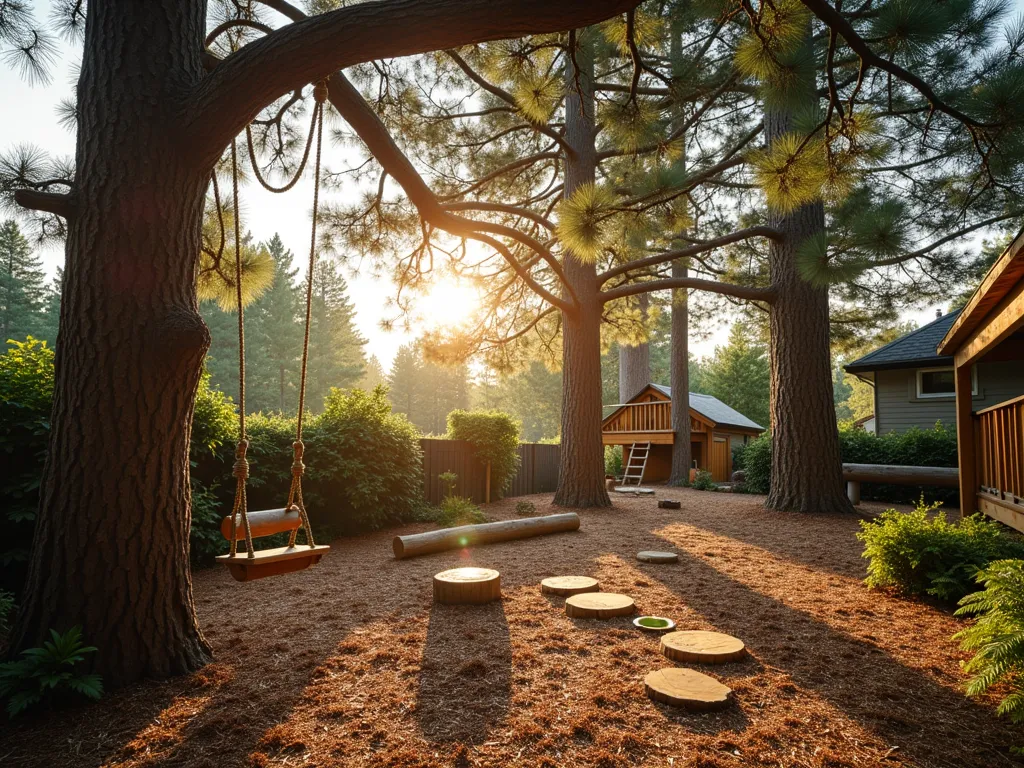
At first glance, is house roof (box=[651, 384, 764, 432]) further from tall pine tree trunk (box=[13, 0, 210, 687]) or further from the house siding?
tall pine tree trunk (box=[13, 0, 210, 687])

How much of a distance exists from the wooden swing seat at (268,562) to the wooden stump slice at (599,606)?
6.28 ft

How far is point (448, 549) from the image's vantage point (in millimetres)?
6422

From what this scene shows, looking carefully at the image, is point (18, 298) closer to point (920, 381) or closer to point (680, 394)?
point (680, 394)

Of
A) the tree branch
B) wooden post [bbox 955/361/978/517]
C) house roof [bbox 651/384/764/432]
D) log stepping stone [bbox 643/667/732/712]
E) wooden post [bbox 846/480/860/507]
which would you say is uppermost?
the tree branch

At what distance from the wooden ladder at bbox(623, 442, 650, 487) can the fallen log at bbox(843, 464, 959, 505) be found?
23.3 ft

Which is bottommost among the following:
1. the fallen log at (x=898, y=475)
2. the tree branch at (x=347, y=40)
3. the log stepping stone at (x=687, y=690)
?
the log stepping stone at (x=687, y=690)

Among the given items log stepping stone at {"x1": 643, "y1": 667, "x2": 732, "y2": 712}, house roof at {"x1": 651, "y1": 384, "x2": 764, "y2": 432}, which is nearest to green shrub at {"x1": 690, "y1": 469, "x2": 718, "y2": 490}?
house roof at {"x1": 651, "y1": 384, "x2": 764, "y2": 432}

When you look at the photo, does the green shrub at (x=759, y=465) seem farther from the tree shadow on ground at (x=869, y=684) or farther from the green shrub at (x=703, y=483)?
the tree shadow on ground at (x=869, y=684)

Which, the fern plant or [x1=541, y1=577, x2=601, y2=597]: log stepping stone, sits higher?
the fern plant

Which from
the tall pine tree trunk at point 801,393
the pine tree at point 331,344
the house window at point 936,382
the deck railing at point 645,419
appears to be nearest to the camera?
the tall pine tree trunk at point 801,393

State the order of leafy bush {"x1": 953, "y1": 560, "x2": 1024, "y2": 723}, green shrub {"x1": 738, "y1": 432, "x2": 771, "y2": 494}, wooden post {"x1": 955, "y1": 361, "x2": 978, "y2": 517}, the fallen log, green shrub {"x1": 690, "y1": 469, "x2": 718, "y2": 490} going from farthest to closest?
1. green shrub {"x1": 690, "y1": 469, "x2": 718, "y2": 490}
2. green shrub {"x1": 738, "y1": 432, "x2": 771, "y2": 494}
3. the fallen log
4. wooden post {"x1": 955, "y1": 361, "x2": 978, "y2": 517}
5. leafy bush {"x1": 953, "y1": 560, "x2": 1024, "y2": 723}

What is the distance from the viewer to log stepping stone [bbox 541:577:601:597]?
446cm

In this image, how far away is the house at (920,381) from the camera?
41.7 ft

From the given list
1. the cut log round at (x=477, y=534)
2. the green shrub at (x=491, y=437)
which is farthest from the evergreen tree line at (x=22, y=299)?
the cut log round at (x=477, y=534)
